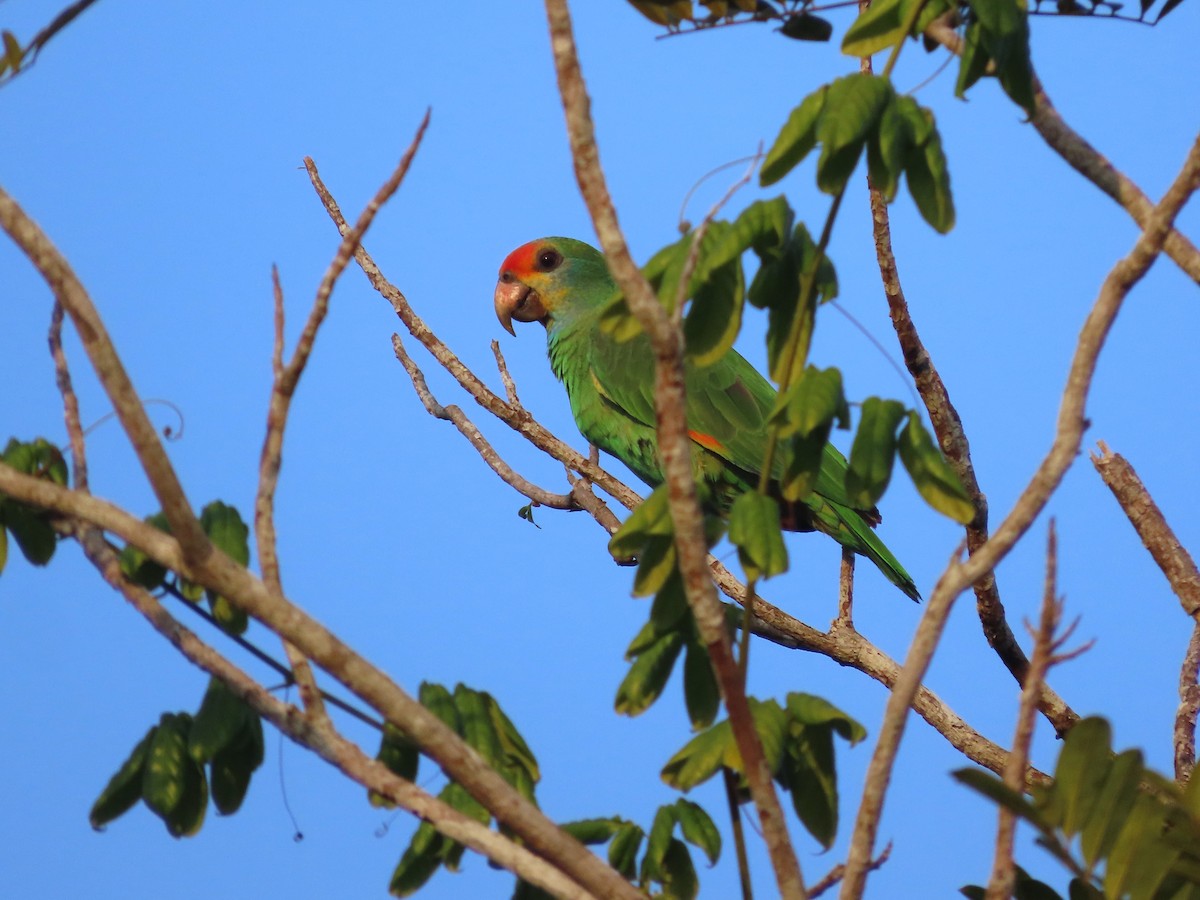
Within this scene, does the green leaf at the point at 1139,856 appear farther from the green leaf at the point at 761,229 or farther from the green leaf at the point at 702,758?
the green leaf at the point at 761,229

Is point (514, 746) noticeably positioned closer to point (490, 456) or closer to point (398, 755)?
point (398, 755)

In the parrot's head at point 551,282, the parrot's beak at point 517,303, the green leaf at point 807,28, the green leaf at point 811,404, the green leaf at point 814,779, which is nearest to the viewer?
the green leaf at point 811,404

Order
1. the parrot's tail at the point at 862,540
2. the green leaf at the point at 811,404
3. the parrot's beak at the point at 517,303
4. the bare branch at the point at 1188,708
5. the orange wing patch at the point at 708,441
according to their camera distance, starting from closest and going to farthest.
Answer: the green leaf at the point at 811,404
the bare branch at the point at 1188,708
the parrot's tail at the point at 862,540
the orange wing patch at the point at 708,441
the parrot's beak at the point at 517,303

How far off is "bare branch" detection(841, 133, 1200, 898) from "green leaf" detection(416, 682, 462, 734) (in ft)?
1.62

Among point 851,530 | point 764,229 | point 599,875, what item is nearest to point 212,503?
point 599,875

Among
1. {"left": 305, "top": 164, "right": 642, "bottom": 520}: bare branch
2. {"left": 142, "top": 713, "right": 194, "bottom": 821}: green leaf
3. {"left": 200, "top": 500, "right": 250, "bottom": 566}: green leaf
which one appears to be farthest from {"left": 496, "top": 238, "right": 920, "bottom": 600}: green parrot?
{"left": 142, "top": 713, "right": 194, "bottom": 821}: green leaf

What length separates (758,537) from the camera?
1324mm

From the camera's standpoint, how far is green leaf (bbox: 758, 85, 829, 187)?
1346mm

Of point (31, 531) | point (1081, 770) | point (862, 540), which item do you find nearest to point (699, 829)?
point (1081, 770)

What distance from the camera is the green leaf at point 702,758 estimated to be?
1376mm

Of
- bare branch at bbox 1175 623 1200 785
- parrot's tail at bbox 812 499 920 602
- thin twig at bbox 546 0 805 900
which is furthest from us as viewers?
parrot's tail at bbox 812 499 920 602

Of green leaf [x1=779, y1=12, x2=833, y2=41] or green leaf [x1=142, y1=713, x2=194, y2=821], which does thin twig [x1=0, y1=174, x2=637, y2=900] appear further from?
green leaf [x1=779, y1=12, x2=833, y2=41]

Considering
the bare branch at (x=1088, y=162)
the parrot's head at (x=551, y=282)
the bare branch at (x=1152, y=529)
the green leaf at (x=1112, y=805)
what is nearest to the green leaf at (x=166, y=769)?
the green leaf at (x=1112, y=805)

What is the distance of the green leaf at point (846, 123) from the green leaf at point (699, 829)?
0.75 m
